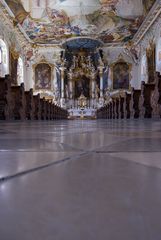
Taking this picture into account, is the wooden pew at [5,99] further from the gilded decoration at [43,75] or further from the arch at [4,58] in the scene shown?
the gilded decoration at [43,75]

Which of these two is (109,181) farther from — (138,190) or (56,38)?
(56,38)

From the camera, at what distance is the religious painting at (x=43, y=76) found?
1722cm

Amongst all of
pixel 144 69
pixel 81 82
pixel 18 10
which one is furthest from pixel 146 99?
pixel 81 82

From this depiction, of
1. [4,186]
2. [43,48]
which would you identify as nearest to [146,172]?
[4,186]

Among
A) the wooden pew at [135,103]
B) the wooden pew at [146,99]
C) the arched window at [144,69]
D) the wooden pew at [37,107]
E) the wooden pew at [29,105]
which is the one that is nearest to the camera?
the wooden pew at [146,99]

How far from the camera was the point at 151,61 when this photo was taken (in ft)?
44.0

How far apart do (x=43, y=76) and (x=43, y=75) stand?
0.06m

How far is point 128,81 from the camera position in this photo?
16.8m

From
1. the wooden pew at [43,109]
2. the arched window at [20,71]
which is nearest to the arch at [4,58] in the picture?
the arched window at [20,71]

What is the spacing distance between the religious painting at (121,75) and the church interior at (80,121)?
0.06m

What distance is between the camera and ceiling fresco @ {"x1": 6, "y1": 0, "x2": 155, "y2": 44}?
12.1m

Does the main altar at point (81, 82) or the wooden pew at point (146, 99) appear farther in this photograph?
the main altar at point (81, 82)

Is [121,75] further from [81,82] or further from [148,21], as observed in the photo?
[148,21]

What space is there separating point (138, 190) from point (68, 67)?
17662 mm
